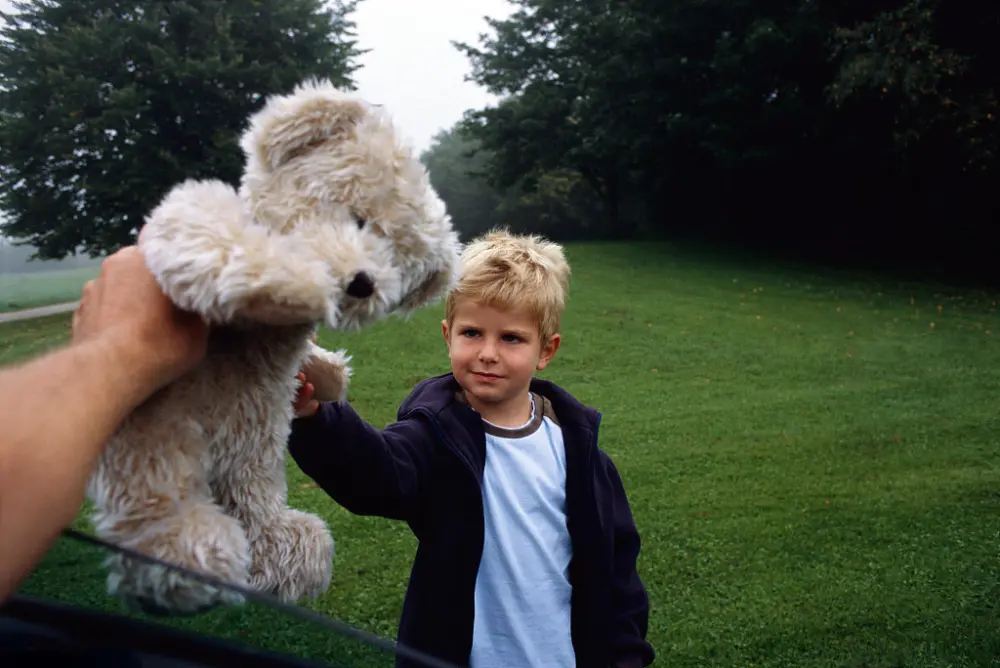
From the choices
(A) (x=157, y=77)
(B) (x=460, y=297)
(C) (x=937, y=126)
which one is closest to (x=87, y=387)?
(B) (x=460, y=297)

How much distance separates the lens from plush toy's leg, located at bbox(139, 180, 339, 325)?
0.75 m

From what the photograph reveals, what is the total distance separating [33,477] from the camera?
69cm

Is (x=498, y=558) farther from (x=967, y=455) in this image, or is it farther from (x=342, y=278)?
(x=967, y=455)

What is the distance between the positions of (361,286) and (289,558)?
1.16ft

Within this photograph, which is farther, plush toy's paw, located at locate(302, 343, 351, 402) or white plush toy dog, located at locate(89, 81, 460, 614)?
plush toy's paw, located at locate(302, 343, 351, 402)

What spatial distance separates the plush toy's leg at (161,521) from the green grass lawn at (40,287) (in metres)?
0.42

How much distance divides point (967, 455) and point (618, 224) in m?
22.8

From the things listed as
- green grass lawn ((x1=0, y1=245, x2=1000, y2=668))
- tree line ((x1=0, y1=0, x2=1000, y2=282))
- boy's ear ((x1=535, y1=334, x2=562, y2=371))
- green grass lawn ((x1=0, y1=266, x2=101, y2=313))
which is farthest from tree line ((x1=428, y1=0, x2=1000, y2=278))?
green grass lawn ((x1=0, y1=266, x2=101, y2=313))

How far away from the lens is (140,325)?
0.78 metres

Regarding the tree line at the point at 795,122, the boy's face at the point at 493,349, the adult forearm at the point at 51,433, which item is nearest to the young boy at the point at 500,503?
the boy's face at the point at 493,349

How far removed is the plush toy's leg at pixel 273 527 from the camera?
0.90 meters

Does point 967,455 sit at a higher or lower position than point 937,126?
lower

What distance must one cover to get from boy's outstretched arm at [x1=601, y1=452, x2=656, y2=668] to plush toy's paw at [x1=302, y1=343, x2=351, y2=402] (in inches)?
40.0

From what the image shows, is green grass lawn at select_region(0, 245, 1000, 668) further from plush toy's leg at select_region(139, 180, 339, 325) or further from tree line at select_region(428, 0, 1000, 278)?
tree line at select_region(428, 0, 1000, 278)
